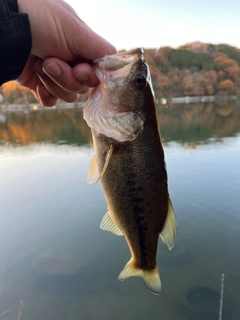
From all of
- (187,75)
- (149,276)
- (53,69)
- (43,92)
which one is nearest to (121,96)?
(53,69)

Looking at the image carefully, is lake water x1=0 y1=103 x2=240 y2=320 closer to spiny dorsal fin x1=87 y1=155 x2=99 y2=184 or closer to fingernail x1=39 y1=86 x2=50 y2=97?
spiny dorsal fin x1=87 y1=155 x2=99 y2=184

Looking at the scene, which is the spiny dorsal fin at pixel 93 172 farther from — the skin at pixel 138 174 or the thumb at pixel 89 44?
the thumb at pixel 89 44

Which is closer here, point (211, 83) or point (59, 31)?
point (59, 31)

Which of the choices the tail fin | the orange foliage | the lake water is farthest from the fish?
the orange foliage

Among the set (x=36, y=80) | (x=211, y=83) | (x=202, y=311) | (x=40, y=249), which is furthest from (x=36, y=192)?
(x=211, y=83)

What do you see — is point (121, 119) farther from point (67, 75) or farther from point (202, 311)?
point (202, 311)

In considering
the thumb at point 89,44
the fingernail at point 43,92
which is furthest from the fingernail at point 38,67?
the thumb at point 89,44
